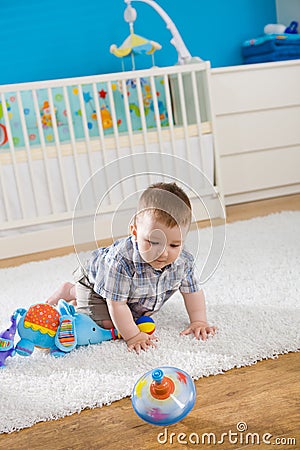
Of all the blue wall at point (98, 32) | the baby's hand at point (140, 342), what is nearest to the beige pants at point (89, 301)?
the baby's hand at point (140, 342)

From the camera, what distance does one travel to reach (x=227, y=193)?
282cm

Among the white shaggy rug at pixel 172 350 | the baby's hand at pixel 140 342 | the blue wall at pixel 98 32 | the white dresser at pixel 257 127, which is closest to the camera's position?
the white shaggy rug at pixel 172 350

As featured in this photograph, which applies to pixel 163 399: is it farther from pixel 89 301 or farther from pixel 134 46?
pixel 134 46

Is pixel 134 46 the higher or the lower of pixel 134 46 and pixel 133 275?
the higher

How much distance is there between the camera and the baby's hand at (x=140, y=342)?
117cm

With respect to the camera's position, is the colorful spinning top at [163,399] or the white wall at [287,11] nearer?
the colorful spinning top at [163,399]

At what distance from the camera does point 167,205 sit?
1059mm

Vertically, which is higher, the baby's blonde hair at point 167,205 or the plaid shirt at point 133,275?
the baby's blonde hair at point 167,205

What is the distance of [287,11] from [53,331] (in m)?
2.74

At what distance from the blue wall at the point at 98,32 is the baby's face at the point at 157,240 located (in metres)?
2.12

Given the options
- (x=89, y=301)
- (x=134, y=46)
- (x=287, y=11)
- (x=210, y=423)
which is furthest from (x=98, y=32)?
(x=210, y=423)

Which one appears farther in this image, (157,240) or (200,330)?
(200,330)

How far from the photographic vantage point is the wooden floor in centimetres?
84

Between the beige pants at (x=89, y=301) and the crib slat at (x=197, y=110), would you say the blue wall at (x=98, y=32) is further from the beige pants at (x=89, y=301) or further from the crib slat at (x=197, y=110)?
the beige pants at (x=89, y=301)
